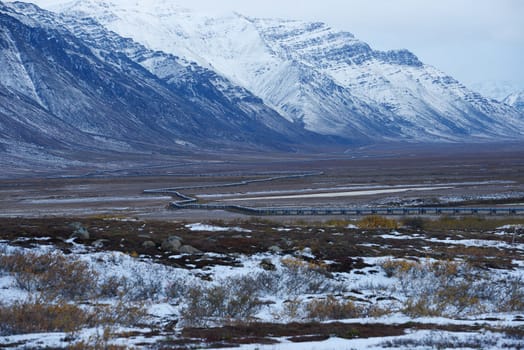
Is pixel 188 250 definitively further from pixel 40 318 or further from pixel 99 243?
pixel 40 318

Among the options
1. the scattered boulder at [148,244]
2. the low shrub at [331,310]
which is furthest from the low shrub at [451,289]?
the scattered boulder at [148,244]

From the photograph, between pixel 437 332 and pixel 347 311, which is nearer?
pixel 437 332

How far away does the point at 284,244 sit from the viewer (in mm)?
30000

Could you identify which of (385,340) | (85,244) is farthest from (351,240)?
(385,340)

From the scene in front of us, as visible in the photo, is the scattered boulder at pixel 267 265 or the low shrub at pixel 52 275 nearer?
the low shrub at pixel 52 275

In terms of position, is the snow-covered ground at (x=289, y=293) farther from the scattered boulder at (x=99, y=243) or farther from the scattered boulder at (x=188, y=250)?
the scattered boulder at (x=99, y=243)

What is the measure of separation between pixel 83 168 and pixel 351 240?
5462 inches

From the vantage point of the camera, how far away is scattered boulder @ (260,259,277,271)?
25.5 m

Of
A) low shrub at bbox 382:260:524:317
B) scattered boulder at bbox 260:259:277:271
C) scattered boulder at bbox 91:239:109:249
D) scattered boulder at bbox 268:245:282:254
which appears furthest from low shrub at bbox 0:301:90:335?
scattered boulder at bbox 268:245:282:254

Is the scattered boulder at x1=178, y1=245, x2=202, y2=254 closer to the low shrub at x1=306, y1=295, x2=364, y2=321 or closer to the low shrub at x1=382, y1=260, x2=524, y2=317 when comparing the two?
the low shrub at x1=382, y1=260, x2=524, y2=317

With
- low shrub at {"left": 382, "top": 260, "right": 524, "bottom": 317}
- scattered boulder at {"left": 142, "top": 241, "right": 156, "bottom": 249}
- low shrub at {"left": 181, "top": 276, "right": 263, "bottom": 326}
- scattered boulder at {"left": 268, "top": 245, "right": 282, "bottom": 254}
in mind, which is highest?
low shrub at {"left": 382, "top": 260, "right": 524, "bottom": 317}

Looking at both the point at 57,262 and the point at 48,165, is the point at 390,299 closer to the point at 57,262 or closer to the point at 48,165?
the point at 57,262

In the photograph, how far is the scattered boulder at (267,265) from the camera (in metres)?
25.5

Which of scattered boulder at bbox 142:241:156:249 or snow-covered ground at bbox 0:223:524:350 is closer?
snow-covered ground at bbox 0:223:524:350
